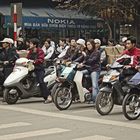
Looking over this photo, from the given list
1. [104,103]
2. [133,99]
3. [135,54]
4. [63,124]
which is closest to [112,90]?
[104,103]

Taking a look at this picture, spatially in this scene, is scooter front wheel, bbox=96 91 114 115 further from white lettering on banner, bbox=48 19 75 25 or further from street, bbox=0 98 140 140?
white lettering on banner, bbox=48 19 75 25

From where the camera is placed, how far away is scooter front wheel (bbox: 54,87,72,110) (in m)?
12.1

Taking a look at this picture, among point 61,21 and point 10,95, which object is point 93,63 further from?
point 61,21

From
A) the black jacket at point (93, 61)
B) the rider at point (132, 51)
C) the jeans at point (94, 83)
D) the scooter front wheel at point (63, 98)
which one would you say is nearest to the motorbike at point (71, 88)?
the scooter front wheel at point (63, 98)

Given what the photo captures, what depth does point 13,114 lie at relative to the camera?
11.6 metres

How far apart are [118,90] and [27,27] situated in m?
17.0

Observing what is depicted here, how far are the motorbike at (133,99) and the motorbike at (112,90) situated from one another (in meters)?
0.50

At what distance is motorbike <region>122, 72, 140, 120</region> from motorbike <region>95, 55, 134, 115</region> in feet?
1.64

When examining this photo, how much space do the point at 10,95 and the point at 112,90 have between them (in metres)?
3.43

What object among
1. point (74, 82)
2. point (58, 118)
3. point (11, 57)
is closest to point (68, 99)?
point (74, 82)

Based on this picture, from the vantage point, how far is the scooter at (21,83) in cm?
1334

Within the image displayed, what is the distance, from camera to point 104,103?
36.8 feet

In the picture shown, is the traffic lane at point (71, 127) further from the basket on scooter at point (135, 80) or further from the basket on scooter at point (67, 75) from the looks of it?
the basket on scooter at point (67, 75)

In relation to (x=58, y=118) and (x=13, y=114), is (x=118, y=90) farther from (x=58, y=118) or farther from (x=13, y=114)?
(x=13, y=114)
